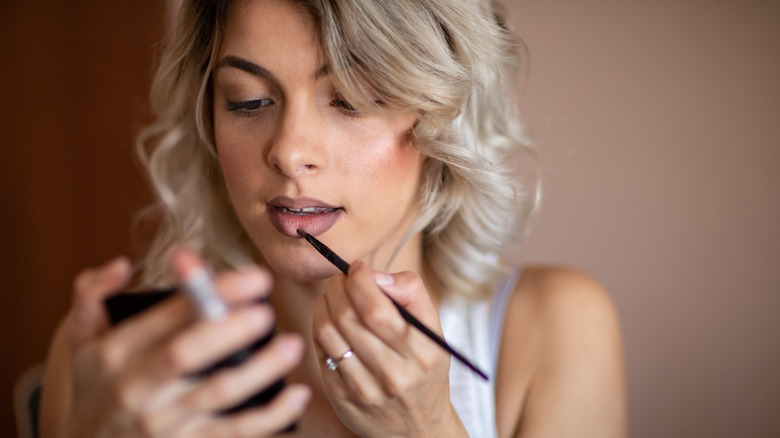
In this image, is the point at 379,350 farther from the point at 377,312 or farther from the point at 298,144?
the point at 298,144

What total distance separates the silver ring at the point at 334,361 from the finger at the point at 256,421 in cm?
17

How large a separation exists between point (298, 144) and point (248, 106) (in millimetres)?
133

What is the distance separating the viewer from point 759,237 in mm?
1204

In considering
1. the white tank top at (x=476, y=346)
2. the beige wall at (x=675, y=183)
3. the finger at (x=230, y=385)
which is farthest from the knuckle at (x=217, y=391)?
the beige wall at (x=675, y=183)

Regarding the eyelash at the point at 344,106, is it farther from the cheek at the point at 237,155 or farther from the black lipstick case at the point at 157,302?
the black lipstick case at the point at 157,302

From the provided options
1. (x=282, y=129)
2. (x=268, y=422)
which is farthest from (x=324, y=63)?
(x=268, y=422)

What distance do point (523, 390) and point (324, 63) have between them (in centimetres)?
64

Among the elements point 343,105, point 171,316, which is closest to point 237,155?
point 343,105

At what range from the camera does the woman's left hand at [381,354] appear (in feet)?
1.92

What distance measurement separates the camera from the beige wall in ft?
3.88

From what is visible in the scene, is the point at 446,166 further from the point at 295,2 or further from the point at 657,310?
the point at 657,310

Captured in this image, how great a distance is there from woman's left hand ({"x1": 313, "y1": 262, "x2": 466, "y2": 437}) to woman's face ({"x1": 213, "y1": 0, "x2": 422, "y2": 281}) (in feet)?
0.63

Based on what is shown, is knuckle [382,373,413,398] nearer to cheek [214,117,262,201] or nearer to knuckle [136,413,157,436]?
knuckle [136,413,157,436]

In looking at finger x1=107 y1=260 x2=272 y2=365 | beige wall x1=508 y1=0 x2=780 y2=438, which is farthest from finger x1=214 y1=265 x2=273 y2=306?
beige wall x1=508 y1=0 x2=780 y2=438
